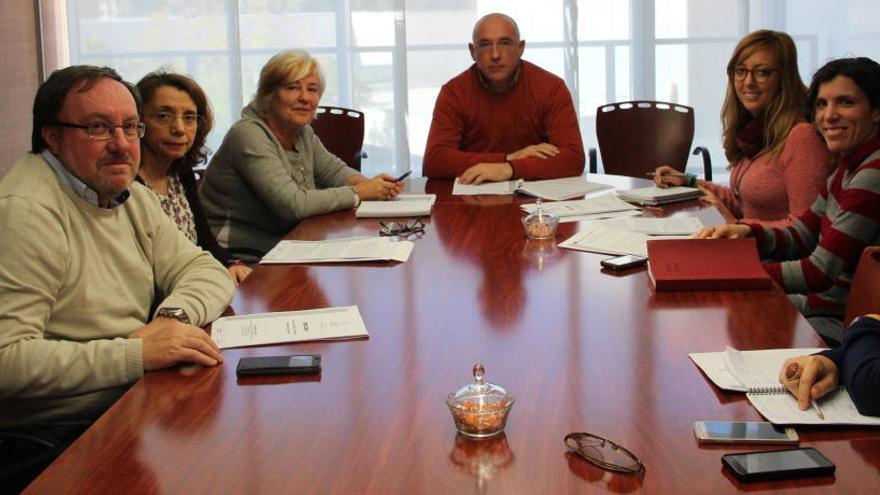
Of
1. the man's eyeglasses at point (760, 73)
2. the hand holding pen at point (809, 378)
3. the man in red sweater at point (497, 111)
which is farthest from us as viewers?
the man in red sweater at point (497, 111)

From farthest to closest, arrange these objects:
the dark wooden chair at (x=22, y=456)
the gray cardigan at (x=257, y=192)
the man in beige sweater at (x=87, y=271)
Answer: the gray cardigan at (x=257, y=192) → the man in beige sweater at (x=87, y=271) → the dark wooden chair at (x=22, y=456)

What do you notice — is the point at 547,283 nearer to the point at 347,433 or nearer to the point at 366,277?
the point at 366,277

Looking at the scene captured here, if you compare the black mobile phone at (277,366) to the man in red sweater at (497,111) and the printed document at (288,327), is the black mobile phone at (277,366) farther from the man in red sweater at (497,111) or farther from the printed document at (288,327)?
the man in red sweater at (497,111)

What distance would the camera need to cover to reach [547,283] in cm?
218

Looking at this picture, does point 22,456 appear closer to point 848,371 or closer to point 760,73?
point 848,371

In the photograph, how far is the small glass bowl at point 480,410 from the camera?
1302 mm

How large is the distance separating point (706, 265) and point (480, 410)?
96cm

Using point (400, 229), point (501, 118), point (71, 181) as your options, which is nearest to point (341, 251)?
point (400, 229)

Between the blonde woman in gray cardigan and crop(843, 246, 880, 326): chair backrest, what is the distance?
1747 millimetres

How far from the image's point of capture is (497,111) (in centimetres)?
407

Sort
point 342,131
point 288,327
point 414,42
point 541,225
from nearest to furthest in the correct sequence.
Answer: point 288,327, point 541,225, point 342,131, point 414,42

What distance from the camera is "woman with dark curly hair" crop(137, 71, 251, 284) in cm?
280

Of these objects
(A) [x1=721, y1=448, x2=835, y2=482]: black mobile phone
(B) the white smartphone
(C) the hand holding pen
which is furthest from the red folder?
(A) [x1=721, y1=448, x2=835, y2=482]: black mobile phone

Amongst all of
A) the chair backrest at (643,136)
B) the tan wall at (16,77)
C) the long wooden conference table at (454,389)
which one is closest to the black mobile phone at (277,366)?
the long wooden conference table at (454,389)
